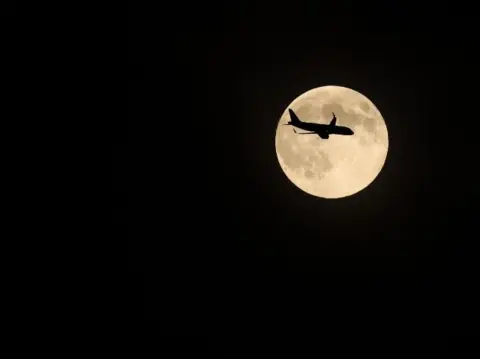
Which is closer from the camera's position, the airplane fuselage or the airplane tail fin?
the airplane fuselage

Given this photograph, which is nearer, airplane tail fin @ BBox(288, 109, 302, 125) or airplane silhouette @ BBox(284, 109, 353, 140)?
airplane silhouette @ BBox(284, 109, 353, 140)

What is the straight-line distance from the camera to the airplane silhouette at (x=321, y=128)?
7527 millimetres

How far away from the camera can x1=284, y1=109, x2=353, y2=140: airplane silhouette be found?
7527 millimetres

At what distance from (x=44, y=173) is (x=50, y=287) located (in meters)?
2.30

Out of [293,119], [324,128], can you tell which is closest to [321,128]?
[324,128]

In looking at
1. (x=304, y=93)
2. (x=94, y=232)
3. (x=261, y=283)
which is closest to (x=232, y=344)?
(x=261, y=283)

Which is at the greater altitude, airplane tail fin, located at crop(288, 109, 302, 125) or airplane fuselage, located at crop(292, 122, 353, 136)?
airplane tail fin, located at crop(288, 109, 302, 125)

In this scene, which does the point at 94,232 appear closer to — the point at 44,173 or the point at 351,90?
the point at 44,173

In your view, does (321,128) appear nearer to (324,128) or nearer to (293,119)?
(324,128)

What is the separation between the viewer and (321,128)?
7.61m

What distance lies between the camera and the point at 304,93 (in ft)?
26.2

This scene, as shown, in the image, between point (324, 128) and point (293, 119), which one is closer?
point (324, 128)

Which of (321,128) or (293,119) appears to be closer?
(321,128)

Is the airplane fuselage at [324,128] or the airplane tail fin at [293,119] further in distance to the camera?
the airplane tail fin at [293,119]
